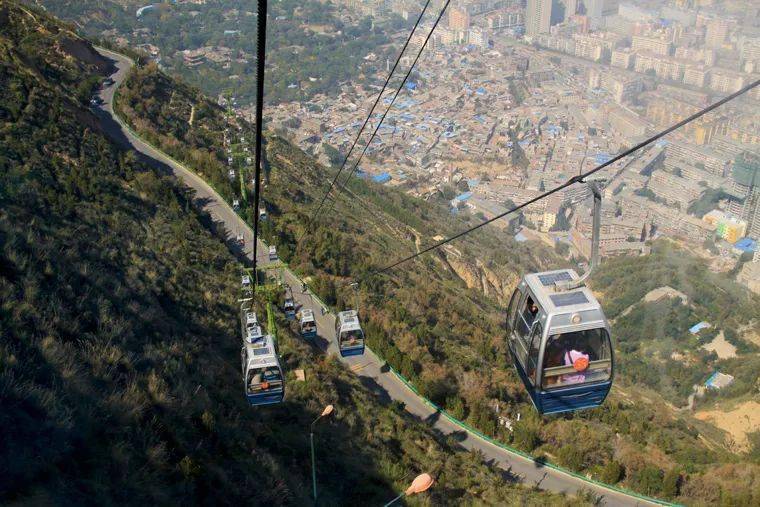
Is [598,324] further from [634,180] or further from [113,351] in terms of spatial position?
[634,180]

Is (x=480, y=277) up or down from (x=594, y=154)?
up

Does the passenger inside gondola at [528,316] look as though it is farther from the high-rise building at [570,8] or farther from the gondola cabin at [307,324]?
the high-rise building at [570,8]

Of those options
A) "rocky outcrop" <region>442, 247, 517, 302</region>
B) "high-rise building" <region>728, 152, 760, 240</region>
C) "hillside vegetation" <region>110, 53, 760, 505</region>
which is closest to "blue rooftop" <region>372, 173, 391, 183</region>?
"hillside vegetation" <region>110, 53, 760, 505</region>

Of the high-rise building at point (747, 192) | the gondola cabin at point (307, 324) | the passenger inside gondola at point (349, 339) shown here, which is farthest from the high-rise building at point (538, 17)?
the passenger inside gondola at point (349, 339)

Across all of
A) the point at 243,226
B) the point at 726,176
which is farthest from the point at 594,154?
the point at 243,226

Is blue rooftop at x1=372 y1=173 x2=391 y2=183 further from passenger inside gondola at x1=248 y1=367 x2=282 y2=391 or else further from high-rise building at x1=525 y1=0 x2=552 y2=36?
high-rise building at x1=525 y1=0 x2=552 y2=36

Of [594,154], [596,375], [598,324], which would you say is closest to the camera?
[598,324]

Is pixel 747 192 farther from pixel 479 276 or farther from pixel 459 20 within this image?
pixel 459 20

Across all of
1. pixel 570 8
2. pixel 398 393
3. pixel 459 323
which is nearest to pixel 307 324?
pixel 398 393
